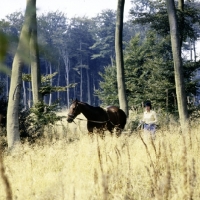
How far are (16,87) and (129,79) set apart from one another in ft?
55.0

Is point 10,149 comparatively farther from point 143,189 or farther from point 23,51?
point 23,51

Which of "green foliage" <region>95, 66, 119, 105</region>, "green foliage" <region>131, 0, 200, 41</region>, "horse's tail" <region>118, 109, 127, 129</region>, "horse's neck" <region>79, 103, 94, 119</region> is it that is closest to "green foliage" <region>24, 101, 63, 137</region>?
"horse's neck" <region>79, 103, 94, 119</region>

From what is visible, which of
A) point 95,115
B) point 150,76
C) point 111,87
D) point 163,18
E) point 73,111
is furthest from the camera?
point 111,87

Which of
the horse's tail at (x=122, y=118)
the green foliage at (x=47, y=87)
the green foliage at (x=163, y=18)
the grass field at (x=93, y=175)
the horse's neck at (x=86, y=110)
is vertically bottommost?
the grass field at (x=93, y=175)

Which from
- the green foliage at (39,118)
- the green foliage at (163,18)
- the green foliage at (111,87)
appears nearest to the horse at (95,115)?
the green foliage at (39,118)

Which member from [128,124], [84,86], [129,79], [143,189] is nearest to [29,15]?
[143,189]

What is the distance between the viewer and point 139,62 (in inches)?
1023

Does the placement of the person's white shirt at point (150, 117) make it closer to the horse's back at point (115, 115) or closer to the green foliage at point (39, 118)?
the horse's back at point (115, 115)

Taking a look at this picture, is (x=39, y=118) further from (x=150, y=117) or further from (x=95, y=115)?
(x=150, y=117)

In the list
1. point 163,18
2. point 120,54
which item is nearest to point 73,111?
point 120,54

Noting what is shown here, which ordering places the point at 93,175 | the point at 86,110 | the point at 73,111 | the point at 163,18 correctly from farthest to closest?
the point at 163,18 → the point at 86,110 → the point at 73,111 → the point at 93,175

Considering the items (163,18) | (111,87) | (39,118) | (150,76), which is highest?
→ (163,18)

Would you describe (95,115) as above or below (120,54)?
below

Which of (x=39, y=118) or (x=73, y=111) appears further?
(x=39, y=118)
